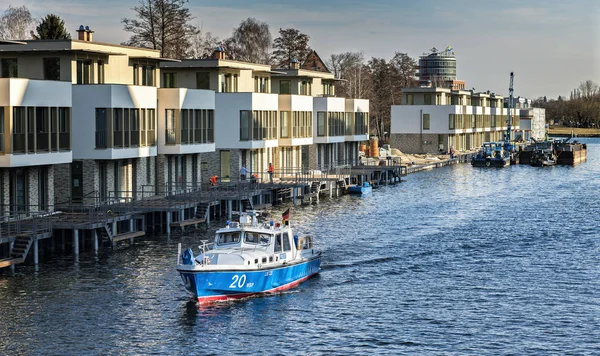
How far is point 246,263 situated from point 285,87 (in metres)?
66.0

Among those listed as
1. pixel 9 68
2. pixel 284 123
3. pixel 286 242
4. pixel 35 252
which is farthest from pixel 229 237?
pixel 284 123

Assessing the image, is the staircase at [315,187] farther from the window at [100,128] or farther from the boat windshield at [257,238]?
the boat windshield at [257,238]

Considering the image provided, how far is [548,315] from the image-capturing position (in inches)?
1791

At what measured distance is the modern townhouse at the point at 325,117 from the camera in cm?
11119

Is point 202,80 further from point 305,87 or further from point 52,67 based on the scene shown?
point 305,87

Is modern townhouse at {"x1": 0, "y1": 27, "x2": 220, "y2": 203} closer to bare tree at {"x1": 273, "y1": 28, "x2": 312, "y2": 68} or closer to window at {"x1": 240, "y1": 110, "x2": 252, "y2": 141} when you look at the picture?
window at {"x1": 240, "y1": 110, "x2": 252, "y2": 141}

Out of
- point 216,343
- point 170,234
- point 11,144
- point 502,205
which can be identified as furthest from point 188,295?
point 502,205

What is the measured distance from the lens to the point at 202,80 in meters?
89.9

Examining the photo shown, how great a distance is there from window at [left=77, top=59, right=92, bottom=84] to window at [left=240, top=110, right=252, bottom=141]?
22.9 m

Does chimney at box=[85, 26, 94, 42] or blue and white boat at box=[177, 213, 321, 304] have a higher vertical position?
chimney at box=[85, 26, 94, 42]

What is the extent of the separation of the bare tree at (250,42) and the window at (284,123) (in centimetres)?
6944

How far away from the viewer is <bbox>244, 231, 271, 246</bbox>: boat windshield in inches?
1960

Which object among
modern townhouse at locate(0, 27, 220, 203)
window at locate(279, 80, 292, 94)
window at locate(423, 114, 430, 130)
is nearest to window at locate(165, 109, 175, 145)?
modern townhouse at locate(0, 27, 220, 203)

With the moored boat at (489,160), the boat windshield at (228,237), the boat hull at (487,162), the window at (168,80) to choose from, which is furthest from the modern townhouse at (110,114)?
the moored boat at (489,160)
